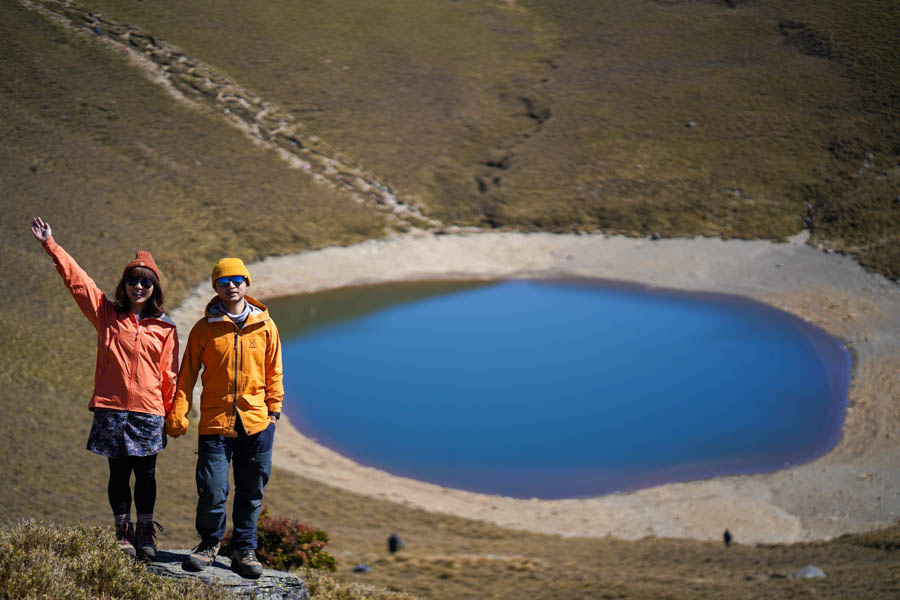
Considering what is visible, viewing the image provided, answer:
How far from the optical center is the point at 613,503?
2178 centimetres

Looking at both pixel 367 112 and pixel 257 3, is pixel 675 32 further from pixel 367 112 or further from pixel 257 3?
pixel 257 3

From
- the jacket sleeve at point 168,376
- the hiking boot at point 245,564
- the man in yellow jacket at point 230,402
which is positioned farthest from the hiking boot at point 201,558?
the jacket sleeve at point 168,376

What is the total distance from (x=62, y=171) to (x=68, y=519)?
26103 millimetres

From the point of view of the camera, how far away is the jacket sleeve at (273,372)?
8445 millimetres

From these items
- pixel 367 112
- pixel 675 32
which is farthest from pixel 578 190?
pixel 675 32

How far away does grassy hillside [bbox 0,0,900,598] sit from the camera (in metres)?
31.2

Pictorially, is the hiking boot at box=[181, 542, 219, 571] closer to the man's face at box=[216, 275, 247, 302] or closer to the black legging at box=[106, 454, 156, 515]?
the black legging at box=[106, 454, 156, 515]

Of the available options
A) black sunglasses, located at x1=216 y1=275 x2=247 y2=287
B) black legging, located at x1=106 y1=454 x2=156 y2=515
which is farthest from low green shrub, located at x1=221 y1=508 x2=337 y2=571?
black sunglasses, located at x1=216 y1=275 x2=247 y2=287

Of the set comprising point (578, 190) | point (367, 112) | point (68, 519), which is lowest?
point (68, 519)

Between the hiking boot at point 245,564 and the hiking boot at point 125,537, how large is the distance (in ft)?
2.97

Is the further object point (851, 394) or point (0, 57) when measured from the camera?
point (0, 57)

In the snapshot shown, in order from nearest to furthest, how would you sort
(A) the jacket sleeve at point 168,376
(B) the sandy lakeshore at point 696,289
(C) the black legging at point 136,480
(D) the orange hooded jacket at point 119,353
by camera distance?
(D) the orange hooded jacket at point 119,353 → (C) the black legging at point 136,480 → (A) the jacket sleeve at point 168,376 → (B) the sandy lakeshore at point 696,289

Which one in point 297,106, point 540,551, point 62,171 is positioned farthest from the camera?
point 297,106

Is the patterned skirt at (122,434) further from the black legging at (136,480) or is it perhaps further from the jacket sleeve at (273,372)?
the jacket sleeve at (273,372)
